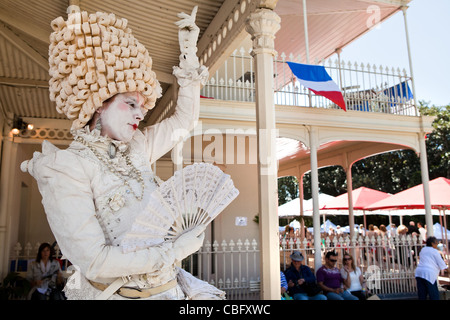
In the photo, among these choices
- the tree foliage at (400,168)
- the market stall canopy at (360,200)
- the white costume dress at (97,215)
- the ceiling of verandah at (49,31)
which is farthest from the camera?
the tree foliage at (400,168)

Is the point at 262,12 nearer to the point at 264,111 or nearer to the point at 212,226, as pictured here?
the point at 264,111

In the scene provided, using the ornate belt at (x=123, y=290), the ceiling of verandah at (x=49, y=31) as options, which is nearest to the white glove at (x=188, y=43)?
the ornate belt at (x=123, y=290)

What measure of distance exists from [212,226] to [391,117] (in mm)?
5200

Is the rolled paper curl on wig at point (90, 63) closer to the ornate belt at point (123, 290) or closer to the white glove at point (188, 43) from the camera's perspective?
the white glove at point (188, 43)

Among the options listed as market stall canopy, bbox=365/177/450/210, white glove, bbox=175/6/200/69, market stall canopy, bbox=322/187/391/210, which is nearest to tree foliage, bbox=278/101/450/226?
market stall canopy, bbox=322/187/391/210

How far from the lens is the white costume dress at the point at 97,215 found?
45.4 inches

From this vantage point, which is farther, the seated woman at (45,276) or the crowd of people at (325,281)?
the crowd of people at (325,281)

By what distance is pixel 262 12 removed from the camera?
3.46 m

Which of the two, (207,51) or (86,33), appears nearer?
(86,33)

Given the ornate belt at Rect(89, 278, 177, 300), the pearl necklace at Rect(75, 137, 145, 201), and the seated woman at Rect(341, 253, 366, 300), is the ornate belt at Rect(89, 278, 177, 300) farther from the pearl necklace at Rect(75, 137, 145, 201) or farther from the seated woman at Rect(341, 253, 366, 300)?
the seated woman at Rect(341, 253, 366, 300)

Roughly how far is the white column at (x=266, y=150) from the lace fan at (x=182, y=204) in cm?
217

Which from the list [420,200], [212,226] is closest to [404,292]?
[420,200]

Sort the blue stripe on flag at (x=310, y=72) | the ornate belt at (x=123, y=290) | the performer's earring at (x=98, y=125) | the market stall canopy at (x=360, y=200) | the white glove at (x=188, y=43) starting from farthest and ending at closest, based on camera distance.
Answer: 1. the market stall canopy at (x=360, y=200)
2. the blue stripe on flag at (x=310, y=72)
3. the white glove at (x=188, y=43)
4. the performer's earring at (x=98, y=125)
5. the ornate belt at (x=123, y=290)

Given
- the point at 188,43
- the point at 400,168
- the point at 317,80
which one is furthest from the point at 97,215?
the point at 400,168
